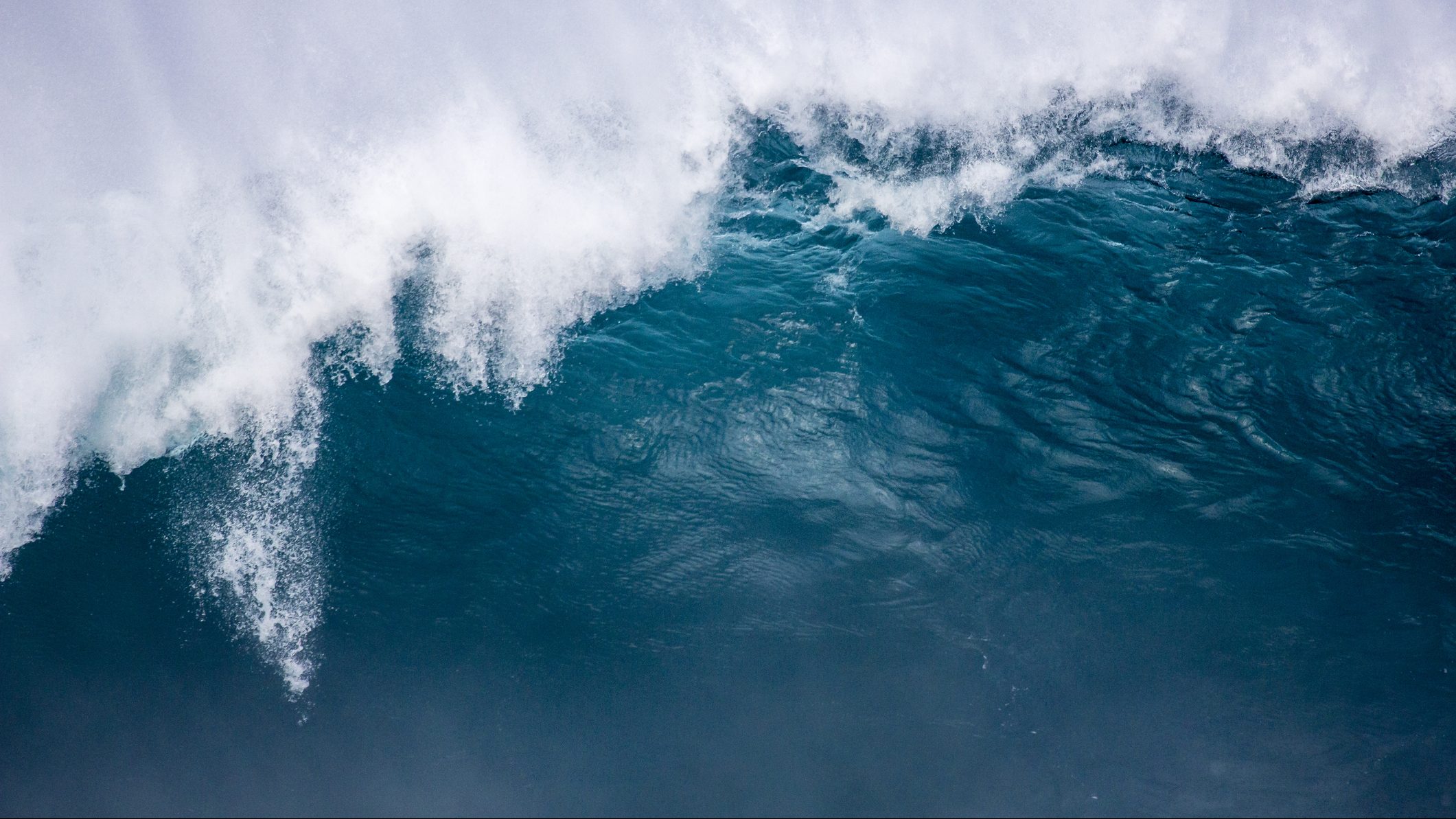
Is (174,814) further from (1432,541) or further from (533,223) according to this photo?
(1432,541)

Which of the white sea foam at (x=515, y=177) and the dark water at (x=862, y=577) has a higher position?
the white sea foam at (x=515, y=177)

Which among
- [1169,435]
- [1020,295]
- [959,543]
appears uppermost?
[1020,295]

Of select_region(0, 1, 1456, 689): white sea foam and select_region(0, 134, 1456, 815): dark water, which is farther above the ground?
select_region(0, 1, 1456, 689): white sea foam

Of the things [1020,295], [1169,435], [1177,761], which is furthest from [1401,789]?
[1020,295]

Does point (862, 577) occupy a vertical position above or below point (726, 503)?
below
